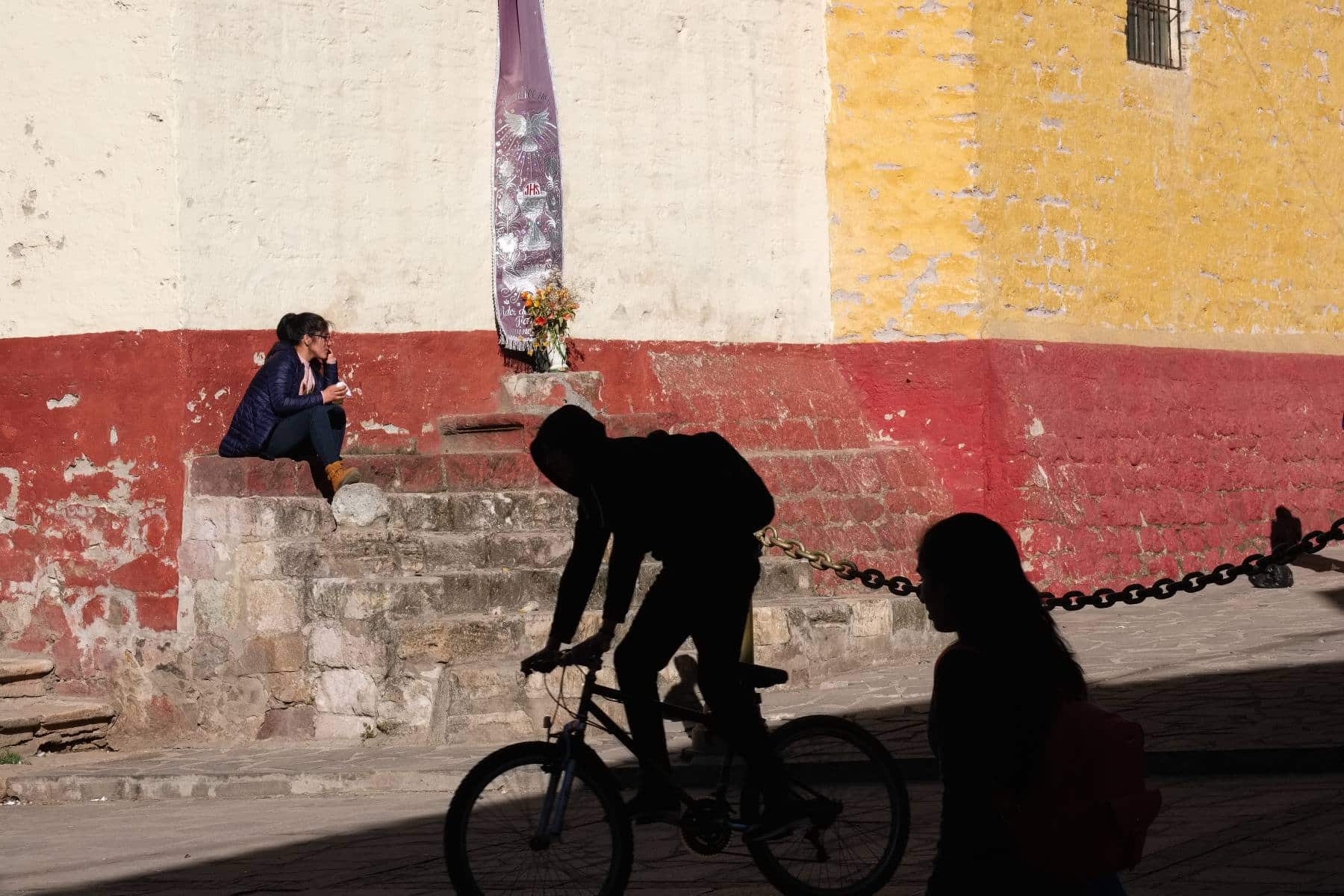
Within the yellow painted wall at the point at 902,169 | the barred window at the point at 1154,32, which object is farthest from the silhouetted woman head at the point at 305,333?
the barred window at the point at 1154,32

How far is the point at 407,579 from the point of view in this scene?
31.7ft

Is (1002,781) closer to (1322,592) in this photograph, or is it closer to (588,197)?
(588,197)

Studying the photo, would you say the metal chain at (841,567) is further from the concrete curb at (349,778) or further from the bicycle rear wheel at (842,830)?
the bicycle rear wheel at (842,830)

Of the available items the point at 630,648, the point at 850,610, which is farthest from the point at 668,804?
the point at 850,610

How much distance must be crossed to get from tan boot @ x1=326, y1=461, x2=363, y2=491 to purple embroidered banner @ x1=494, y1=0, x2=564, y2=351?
2245mm

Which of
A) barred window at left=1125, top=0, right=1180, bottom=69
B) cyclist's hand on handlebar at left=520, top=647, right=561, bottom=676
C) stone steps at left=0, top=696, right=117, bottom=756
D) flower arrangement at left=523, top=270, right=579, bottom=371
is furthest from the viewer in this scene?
barred window at left=1125, top=0, right=1180, bottom=69

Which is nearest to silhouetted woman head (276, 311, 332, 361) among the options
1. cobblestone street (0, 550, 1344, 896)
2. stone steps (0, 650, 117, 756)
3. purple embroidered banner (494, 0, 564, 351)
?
purple embroidered banner (494, 0, 564, 351)

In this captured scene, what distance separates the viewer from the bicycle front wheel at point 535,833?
527cm

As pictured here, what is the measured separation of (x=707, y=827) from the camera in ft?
18.2

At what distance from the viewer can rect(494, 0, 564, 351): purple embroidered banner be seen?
12.4 meters

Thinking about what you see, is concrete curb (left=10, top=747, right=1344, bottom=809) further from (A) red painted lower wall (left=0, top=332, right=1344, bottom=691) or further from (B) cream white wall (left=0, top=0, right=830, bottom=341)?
(B) cream white wall (left=0, top=0, right=830, bottom=341)

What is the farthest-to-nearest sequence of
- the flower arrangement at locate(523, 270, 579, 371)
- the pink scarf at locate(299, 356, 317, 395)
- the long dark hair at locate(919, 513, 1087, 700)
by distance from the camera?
the flower arrangement at locate(523, 270, 579, 371) → the pink scarf at locate(299, 356, 317, 395) → the long dark hair at locate(919, 513, 1087, 700)

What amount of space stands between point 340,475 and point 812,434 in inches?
165

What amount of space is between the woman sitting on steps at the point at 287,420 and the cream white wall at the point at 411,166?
1.83ft
